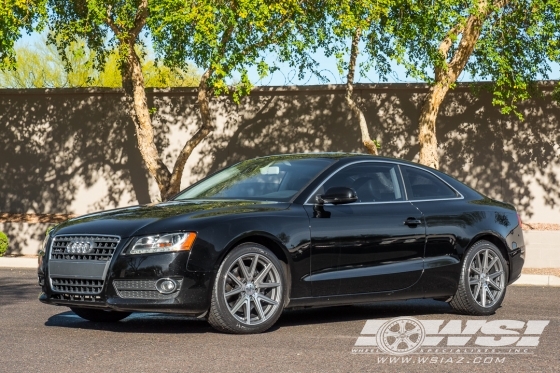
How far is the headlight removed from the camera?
8.88m

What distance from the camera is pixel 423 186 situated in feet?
35.9

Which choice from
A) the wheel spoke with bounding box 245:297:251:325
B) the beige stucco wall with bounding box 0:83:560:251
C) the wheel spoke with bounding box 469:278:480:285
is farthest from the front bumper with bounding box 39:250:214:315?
the beige stucco wall with bounding box 0:83:560:251

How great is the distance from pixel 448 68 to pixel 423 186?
10206 mm

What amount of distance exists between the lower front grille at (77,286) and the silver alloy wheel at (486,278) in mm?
3792

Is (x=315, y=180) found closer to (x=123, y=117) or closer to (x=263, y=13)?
(x=263, y=13)

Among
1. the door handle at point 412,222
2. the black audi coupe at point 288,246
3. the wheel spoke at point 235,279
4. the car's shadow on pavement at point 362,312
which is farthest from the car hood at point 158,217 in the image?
the door handle at point 412,222

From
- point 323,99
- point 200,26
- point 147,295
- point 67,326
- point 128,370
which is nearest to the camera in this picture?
point 128,370

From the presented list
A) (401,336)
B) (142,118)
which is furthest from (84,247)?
(142,118)

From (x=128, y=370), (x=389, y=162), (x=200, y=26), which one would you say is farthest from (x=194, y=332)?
(x=200, y=26)

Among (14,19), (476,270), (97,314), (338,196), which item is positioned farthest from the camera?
(14,19)

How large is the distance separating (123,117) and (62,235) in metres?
15.9

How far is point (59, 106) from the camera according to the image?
83.1 ft

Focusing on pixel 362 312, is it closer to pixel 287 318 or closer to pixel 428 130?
pixel 287 318

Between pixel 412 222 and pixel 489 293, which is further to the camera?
pixel 489 293
